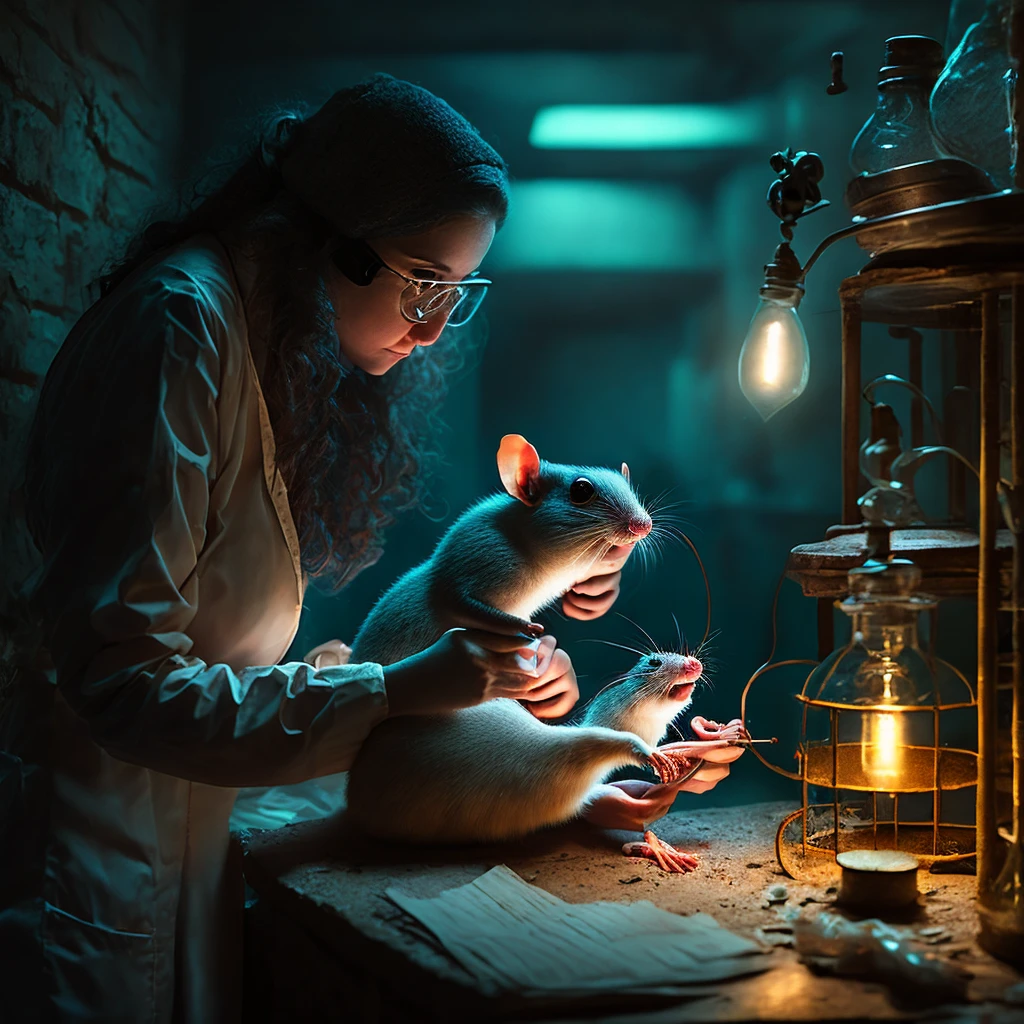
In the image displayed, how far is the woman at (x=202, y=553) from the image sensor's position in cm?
145

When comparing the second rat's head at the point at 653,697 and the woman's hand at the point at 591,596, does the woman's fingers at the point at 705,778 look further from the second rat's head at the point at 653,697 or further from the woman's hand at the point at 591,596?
the woman's hand at the point at 591,596

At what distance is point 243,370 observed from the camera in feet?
5.35

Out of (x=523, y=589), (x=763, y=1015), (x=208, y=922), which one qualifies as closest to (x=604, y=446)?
(x=523, y=589)

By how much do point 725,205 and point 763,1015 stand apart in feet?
7.02

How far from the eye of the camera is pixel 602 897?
1.60 meters

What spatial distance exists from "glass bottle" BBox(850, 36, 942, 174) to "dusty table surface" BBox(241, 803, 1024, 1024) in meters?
1.28

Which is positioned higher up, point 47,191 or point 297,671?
point 47,191

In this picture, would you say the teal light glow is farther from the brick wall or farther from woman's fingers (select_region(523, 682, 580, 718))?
woman's fingers (select_region(523, 682, 580, 718))

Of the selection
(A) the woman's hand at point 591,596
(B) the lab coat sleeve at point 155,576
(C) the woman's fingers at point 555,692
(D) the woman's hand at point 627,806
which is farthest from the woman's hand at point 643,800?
(B) the lab coat sleeve at point 155,576

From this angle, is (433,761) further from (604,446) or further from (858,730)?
(604,446)

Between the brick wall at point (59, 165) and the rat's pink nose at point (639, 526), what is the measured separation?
1.20m

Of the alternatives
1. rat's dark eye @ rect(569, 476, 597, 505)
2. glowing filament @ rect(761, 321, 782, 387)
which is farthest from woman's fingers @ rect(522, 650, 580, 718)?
glowing filament @ rect(761, 321, 782, 387)

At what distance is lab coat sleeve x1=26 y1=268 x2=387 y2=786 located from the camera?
56.1 inches

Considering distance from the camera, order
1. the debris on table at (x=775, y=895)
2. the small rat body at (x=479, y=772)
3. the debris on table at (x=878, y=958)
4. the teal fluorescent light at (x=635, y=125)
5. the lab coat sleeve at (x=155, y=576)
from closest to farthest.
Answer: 1. the debris on table at (x=878, y=958)
2. the lab coat sleeve at (x=155, y=576)
3. the debris on table at (x=775, y=895)
4. the small rat body at (x=479, y=772)
5. the teal fluorescent light at (x=635, y=125)
